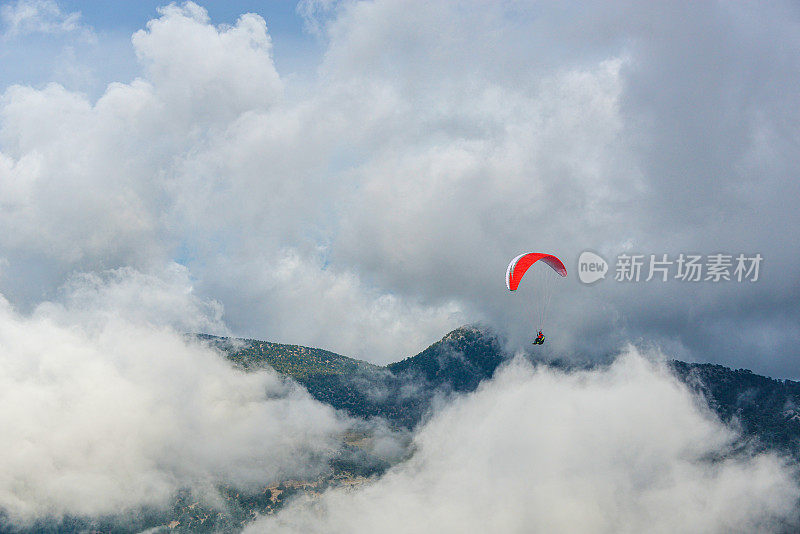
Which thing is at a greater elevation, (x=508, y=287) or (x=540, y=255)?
(x=540, y=255)

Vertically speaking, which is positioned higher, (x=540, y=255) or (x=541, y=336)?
(x=540, y=255)

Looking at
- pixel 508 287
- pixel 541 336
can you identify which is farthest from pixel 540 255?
pixel 541 336

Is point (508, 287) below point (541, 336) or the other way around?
the other way around

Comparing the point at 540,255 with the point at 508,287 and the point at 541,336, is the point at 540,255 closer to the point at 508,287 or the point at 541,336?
the point at 508,287

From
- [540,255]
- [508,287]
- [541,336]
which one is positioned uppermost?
[540,255]
